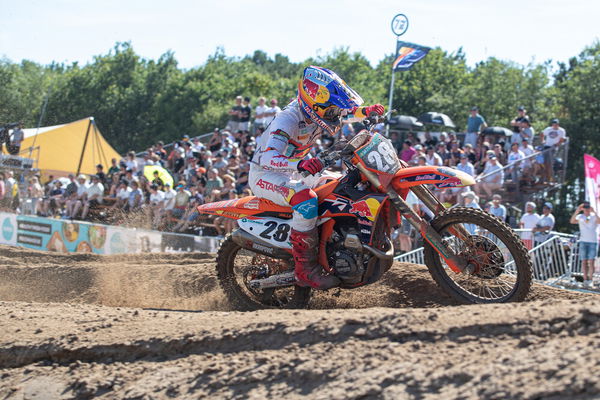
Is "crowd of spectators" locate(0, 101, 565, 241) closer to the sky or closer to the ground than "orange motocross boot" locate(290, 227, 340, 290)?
closer to the sky

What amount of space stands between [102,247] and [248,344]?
37.3 ft

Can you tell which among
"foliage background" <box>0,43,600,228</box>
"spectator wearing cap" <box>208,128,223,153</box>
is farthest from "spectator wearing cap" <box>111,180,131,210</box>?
"foliage background" <box>0,43,600,228</box>

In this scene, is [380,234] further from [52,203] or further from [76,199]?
[52,203]

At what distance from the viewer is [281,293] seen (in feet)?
22.8

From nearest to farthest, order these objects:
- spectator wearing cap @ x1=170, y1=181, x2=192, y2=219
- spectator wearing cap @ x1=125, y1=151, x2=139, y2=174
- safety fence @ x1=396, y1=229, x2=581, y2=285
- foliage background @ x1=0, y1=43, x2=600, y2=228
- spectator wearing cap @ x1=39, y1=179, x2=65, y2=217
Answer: safety fence @ x1=396, y1=229, x2=581, y2=285 < spectator wearing cap @ x1=170, y1=181, x2=192, y2=219 < spectator wearing cap @ x1=39, y1=179, x2=65, y2=217 < spectator wearing cap @ x1=125, y1=151, x2=139, y2=174 < foliage background @ x1=0, y1=43, x2=600, y2=228

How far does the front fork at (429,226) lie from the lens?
5578mm

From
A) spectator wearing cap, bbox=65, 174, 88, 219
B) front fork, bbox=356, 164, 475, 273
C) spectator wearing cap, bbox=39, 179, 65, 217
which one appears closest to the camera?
front fork, bbox=356, 164, 475, 273

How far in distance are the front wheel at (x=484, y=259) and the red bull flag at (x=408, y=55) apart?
1123 cm

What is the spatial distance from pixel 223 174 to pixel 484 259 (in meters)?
11.1

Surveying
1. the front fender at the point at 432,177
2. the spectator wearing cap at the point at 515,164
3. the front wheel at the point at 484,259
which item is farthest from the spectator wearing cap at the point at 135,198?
the front wheel at the point at 484,259

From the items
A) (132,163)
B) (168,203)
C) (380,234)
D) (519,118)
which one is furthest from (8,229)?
(380,234)

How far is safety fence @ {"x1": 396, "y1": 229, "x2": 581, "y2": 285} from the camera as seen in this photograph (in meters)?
11.0

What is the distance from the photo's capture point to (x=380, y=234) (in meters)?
6.01

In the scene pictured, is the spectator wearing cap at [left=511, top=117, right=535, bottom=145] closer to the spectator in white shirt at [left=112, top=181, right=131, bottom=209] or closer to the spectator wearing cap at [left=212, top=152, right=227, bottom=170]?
the spectator wearing cap at [left=212, top=152, right=227, bottom=170]
